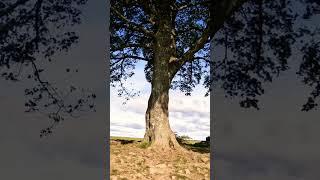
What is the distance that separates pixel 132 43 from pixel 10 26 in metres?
6.71

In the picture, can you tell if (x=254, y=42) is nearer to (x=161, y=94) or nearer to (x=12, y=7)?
(x=161, y=94)

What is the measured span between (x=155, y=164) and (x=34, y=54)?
203 inches

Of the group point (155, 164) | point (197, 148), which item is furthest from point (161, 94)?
point (197, 148)

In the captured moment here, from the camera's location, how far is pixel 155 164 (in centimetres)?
1455

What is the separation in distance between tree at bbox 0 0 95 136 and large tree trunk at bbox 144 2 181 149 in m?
2.78

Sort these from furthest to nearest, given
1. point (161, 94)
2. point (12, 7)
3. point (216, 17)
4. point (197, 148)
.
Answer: point (197, 148), point (161, 94), point (216, 17), point (12, 7)

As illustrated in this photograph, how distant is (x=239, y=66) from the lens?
55.0 ft

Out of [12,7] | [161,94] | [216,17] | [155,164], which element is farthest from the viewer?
[161,94]

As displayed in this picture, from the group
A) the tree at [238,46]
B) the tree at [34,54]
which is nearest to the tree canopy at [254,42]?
the tree at [238,46]

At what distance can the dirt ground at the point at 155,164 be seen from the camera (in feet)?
44.9

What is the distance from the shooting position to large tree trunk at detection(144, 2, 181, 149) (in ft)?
54.4

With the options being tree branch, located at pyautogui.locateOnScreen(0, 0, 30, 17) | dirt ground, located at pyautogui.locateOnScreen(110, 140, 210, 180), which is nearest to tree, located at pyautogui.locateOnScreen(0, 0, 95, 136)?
tree branch, located at pyautogui.locateOnScreen(0, 0, 30, 17)

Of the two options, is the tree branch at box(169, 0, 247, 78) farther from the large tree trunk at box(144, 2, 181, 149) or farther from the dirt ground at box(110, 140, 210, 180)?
the dirt ground at box(110, 140, 210, 180)

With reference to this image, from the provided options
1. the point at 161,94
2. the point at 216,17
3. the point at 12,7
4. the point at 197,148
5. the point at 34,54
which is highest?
the point at 216,17
